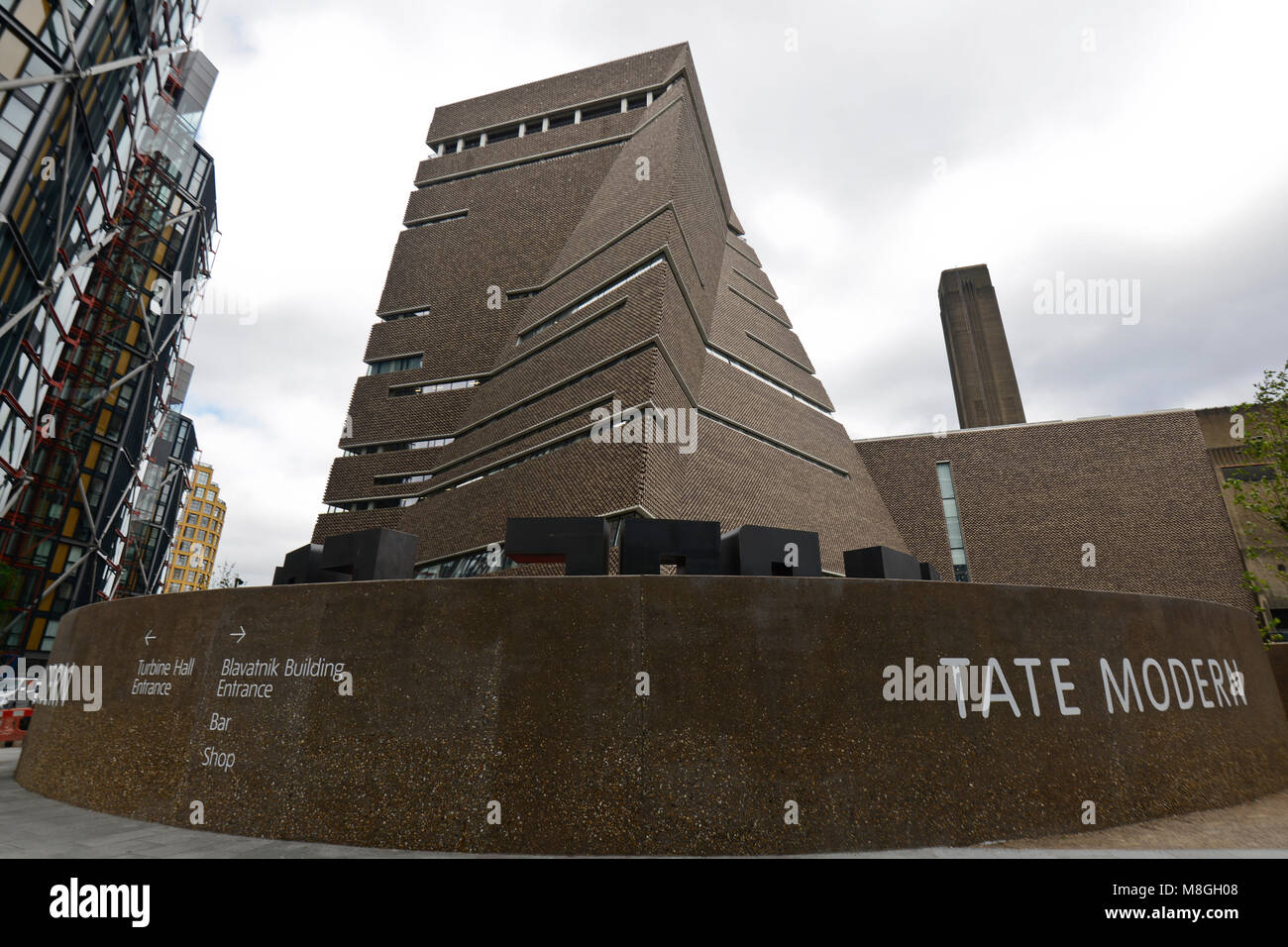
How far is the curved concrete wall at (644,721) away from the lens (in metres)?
6.21

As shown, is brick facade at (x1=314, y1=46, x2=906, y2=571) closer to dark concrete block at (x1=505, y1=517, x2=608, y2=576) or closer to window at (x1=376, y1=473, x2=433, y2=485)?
window at (x1=376, y1=473, x2=433, y2=485)

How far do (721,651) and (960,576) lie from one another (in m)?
35.0

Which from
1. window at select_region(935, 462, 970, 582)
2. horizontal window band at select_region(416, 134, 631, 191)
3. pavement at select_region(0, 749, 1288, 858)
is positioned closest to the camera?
pavement at select_region(0, 749, 1288, 858)

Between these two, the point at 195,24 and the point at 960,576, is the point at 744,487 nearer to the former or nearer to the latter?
the point at 960,576

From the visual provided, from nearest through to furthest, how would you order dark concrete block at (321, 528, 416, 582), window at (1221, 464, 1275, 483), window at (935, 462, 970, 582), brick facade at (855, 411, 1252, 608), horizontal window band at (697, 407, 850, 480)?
dark concrete block at (321, 528, 416, 582), horizontal window band at (697, 407, 850, 480), window at (1221, 464, 1275, 483), brick facade at (855, 411, 1252, 608), window at (935, 462, 970, 582)

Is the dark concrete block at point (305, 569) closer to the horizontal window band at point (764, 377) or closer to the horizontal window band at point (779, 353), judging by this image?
the horizontal window band at point (764, 377)

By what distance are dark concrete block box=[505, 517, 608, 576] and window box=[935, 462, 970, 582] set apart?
109 feet

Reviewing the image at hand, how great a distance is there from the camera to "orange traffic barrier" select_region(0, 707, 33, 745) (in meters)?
16.6

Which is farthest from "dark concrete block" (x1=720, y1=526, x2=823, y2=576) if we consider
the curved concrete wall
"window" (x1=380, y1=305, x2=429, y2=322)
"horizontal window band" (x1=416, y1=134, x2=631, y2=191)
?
"horizontal window band" (x1=416, y1=134, x2=631, y2=191)

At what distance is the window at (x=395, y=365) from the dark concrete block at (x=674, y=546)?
33.7 metres

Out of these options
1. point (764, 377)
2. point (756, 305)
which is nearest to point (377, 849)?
point (764, 377)
